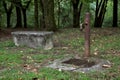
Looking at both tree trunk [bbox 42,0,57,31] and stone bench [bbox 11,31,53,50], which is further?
tree trunk [bbox 42,0,57,31]

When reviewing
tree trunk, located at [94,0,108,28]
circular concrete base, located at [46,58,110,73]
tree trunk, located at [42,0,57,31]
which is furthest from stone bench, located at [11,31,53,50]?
tree trunk, located at [94,0,108,28]

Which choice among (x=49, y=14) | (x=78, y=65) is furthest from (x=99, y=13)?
(x=78, y=65)

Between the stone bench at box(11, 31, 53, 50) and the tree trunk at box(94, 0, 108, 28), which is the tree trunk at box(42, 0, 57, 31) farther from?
the tree trunk at box(94, 0, 108, 28)

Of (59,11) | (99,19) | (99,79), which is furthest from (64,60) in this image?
(59,11)

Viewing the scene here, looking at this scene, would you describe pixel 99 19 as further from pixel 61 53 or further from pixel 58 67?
pixel 58 67

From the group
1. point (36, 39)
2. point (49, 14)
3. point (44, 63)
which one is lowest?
point (44, 63)

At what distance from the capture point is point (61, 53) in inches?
329

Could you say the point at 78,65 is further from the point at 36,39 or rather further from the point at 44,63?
the point at 36,39

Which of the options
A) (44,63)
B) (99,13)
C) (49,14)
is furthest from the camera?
(99,13)

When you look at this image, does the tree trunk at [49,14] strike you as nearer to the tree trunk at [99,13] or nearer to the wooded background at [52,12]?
the wooded background at [52,12]

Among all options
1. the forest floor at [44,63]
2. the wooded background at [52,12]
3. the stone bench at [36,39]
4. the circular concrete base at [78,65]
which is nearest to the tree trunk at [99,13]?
the wooded background at [52,12]

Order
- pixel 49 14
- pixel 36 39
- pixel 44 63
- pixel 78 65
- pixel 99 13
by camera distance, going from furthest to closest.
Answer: pixel 99 13 → pixel 49 14 → pixel 36 39 → pixel 44 63 → pixel 78 65

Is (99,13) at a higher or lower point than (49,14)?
lower

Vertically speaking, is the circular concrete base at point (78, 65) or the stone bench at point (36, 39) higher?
the stone bench at point (36, 39)
